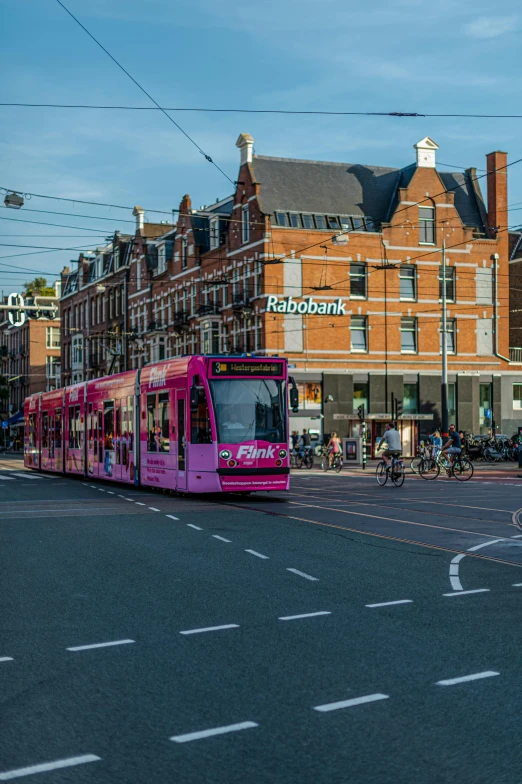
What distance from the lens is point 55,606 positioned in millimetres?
8859

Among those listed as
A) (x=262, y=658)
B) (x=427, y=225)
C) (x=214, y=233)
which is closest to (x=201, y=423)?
(x=262, y=658)

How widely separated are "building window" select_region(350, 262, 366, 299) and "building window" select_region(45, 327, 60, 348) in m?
54.7

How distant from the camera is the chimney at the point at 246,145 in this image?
5334cm

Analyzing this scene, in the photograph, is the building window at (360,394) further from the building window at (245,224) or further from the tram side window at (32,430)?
the tram side window at (32,430)

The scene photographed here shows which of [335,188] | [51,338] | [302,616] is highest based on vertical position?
[335,188]

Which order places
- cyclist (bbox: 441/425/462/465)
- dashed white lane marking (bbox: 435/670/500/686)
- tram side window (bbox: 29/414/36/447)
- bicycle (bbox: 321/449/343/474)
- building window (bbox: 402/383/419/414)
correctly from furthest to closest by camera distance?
1. building window (bbox: 402/383/419/414)
2. tram side window (bbox: 29/414/36/447)
3. bicycle (bbox: 321/449/343/474)
4. cyclist (bbox: 441/425/462/465)
5. dashed white lane marking (bbox: 435/670/500/686)

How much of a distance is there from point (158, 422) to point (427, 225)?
34.0 metres

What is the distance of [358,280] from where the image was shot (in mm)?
53156

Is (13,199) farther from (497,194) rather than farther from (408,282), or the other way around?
(497,194)

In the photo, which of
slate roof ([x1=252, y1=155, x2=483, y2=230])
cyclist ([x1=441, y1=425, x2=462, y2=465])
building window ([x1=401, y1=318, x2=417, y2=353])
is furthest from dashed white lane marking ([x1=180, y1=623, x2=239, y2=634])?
building window ([x1=401, y1=318, x2=417, y2=353])

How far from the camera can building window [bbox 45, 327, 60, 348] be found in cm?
10131

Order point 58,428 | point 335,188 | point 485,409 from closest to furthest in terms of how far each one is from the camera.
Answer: point 58,428 → point 335,188 → point 485,409

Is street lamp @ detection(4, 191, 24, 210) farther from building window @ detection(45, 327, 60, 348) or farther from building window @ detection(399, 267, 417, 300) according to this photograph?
building window @ detection(45, 327, 60, 348)

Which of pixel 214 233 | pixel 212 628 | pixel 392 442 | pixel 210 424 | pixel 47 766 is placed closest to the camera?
pixel 47 766
